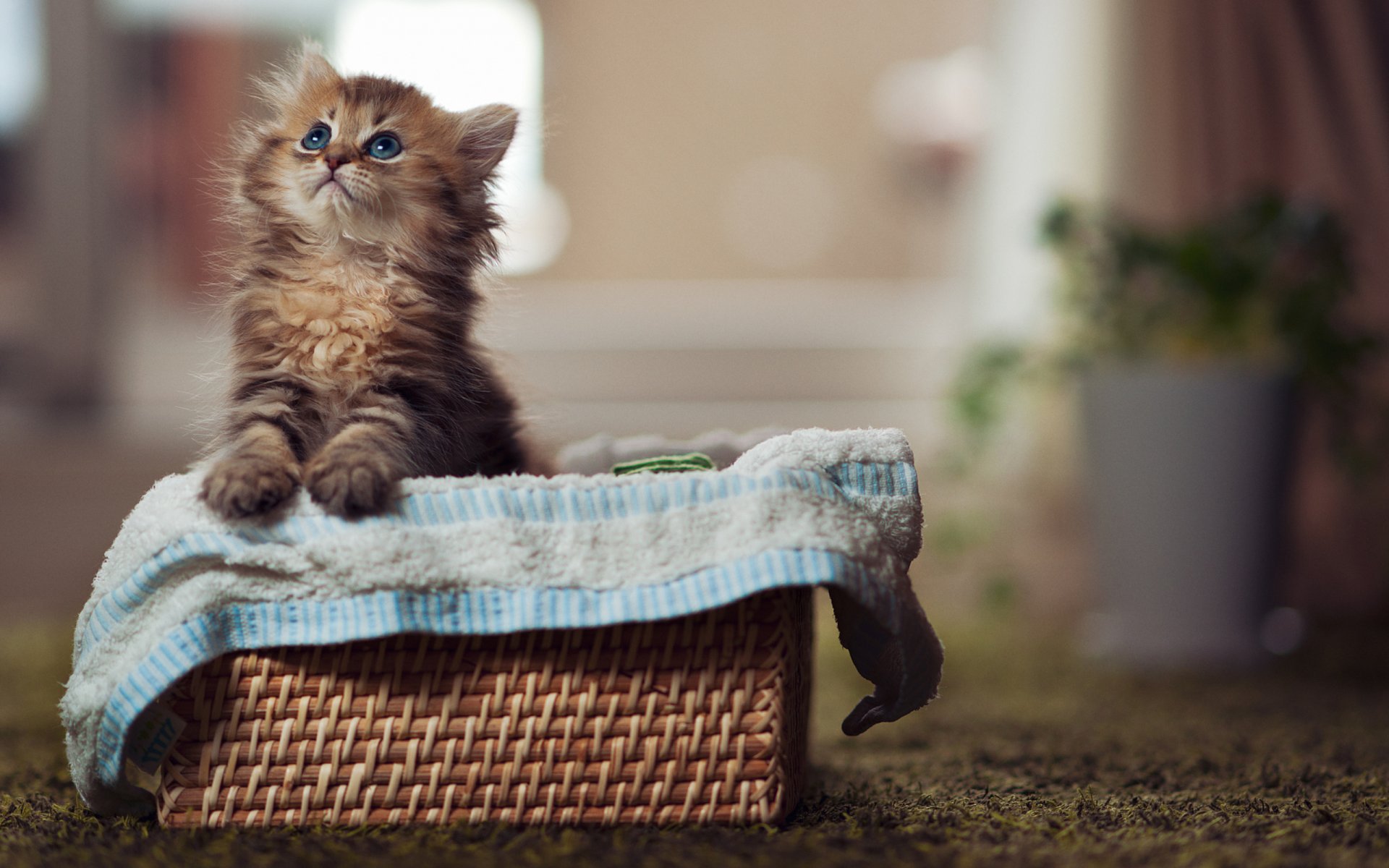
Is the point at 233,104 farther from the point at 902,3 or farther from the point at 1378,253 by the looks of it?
the point at 1378,253

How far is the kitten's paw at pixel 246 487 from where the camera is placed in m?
0.80

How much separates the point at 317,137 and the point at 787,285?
3.14 m

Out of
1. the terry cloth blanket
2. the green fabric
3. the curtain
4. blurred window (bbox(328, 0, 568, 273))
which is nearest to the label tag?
the terry cloth blanket

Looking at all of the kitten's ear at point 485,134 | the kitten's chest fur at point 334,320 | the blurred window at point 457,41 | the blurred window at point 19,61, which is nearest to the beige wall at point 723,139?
the blurred window at point 457,41

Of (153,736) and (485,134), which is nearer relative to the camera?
(153,736)

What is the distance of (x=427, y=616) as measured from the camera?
2.67 ft

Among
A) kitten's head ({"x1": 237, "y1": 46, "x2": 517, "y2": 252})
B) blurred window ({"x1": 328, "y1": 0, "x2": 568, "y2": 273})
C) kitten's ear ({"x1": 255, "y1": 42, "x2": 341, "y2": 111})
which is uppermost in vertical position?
blurred window ({"x1": 328, "y1": 0, "x2": 568, "y2": 273})

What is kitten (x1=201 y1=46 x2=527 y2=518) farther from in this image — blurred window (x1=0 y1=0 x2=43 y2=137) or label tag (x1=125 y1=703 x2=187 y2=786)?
blurred window (x1=0 y1=0 x2=43 y2=137)

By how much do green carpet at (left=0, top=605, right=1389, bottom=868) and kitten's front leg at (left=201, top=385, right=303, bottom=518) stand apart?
0.77 ft

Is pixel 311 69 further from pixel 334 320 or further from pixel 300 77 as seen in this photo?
pixel 334 320

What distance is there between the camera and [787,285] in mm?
4035

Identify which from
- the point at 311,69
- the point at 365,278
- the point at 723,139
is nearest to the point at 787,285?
the point at 723,139

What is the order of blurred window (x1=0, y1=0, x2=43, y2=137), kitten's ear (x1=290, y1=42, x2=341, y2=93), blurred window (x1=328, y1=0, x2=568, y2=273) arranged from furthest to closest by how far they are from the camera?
Answer: 1. blurred window (x1=328, y1=0, x2=568, y2=273)
2. blurred window (x1=0, y1=0, x2=43, y2=137)
3. kitten's ear (x1=290, y1=42, x2=341, y2=93)

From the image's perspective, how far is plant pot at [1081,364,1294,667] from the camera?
195 cm
